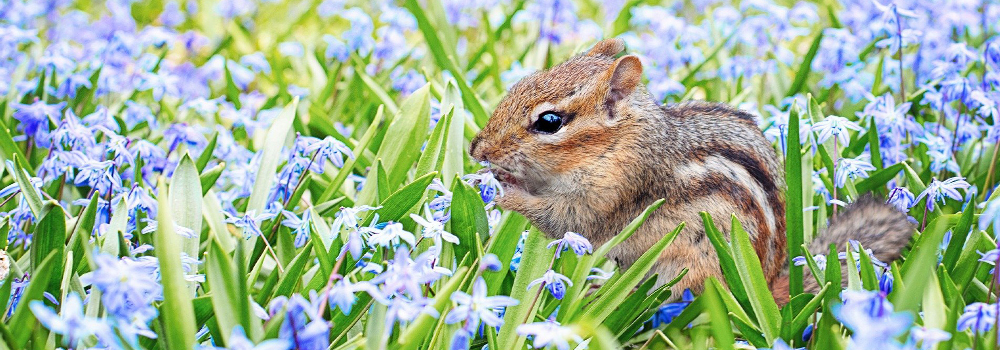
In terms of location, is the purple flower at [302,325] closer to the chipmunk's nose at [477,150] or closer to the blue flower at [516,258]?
the blue flower at [516,258]

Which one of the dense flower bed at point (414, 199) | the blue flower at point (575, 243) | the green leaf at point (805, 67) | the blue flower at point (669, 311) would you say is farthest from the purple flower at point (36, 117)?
the green leaf at point (805, 67)

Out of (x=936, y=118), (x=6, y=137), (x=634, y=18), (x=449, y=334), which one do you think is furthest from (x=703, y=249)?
(x=634, y=18)

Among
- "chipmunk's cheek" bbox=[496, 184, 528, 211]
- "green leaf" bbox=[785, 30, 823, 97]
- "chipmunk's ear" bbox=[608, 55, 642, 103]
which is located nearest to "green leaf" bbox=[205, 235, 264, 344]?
"chipmunk's cheek" bbox=[496, 184, 528, 211]

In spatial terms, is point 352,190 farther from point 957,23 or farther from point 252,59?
point 957,23

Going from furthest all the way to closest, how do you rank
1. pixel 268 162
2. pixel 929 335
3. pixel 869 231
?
pixel 268 162, pixel 869 231, pixel 929 335

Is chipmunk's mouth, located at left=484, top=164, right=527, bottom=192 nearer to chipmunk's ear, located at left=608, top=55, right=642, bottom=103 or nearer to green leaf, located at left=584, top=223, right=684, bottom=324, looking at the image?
chipmunk's ear, located at left=608, top=55, right=642, bottom=103

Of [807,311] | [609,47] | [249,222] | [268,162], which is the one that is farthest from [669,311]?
[268,162]

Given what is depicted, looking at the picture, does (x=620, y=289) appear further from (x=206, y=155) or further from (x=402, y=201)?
(x=206, y=155)
